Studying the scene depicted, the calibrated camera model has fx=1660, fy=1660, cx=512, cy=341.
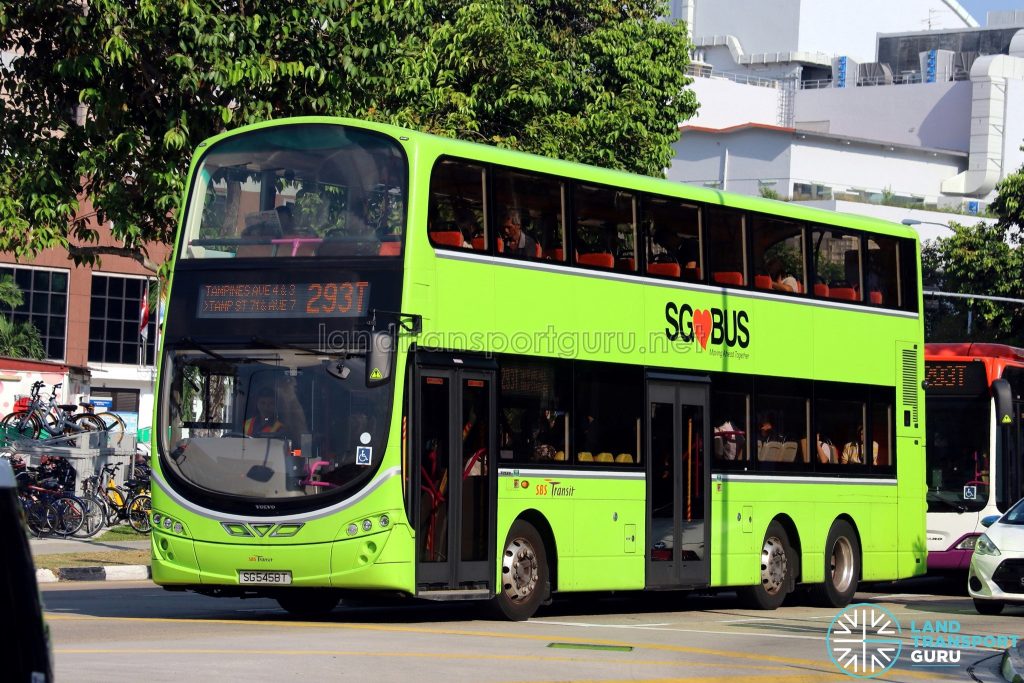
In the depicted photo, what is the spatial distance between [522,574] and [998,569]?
645cm

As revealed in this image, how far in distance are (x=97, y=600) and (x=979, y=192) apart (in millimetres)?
81050

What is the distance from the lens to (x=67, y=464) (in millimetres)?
28391

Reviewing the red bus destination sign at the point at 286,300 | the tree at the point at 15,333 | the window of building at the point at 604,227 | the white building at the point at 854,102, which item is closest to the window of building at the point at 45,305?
the tree at the point at 15,333

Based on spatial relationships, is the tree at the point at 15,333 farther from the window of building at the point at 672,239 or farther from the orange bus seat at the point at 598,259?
the orange bus seat at the point at 598,259

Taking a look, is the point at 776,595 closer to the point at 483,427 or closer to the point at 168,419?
the point at 483,427

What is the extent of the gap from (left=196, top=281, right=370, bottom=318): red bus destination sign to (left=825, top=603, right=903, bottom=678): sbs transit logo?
16.9ft

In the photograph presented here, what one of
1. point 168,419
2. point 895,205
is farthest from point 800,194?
point 168,419

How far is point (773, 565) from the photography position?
64.5ft

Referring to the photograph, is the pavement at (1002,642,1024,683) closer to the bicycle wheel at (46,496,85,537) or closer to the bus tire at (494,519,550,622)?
the bus tire at (494,519,550,622)

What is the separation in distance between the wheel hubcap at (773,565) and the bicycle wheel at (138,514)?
1306cm

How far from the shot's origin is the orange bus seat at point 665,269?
58.4 ft

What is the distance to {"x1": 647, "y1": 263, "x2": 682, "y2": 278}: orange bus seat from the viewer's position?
17797 mm

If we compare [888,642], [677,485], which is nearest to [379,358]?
[677,485]

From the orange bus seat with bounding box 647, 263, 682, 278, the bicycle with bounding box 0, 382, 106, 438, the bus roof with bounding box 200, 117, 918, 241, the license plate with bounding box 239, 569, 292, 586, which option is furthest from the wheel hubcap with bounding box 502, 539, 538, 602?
the bicycle with bounding box 0, 382, 106, 438
